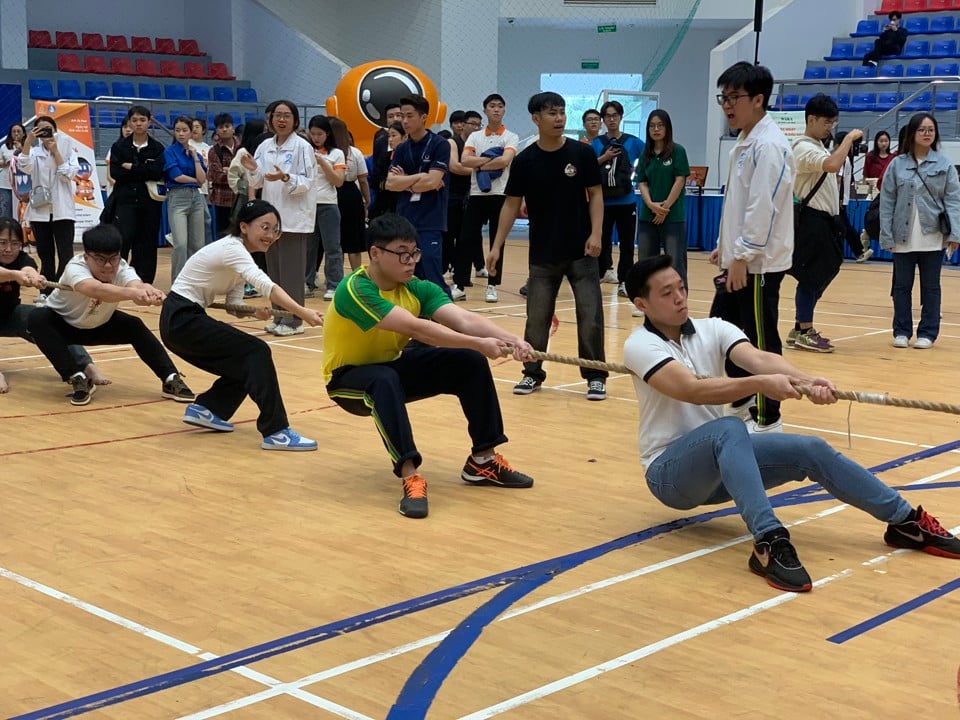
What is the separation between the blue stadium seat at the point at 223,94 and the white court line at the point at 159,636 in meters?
18.8

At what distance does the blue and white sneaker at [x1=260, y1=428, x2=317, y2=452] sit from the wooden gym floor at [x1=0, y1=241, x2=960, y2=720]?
81 mm

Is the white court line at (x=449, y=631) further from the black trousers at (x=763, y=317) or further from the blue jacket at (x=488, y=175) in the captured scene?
the blue jacket at (x=488, y=175)

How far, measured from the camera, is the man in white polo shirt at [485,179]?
440 inches

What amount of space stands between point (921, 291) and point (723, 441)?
5356mm

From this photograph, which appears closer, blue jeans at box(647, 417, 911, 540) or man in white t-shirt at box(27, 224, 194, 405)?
blue jeans at box(647, 417, 911, 540)

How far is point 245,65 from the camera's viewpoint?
22.9 m

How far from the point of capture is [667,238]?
9633 mm

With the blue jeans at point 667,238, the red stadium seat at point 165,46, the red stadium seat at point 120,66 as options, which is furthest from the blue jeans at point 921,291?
the red stadium seat at point 165,46

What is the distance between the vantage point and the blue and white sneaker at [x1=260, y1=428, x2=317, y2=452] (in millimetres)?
5762

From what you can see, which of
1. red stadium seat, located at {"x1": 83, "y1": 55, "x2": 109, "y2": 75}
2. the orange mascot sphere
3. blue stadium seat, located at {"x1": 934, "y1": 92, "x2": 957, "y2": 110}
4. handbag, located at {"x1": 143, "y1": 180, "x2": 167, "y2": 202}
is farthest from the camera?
red stadium seat, located at {"x1": 83, "y1": 55, "x2": 109, "y2": 75}

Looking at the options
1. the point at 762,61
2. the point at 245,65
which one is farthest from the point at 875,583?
the point at 245,65

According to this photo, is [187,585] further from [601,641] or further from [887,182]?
[887,182]

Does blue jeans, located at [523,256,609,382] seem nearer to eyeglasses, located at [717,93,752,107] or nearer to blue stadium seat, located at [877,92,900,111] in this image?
A: eyeglasses, located at [717,93,752,107]

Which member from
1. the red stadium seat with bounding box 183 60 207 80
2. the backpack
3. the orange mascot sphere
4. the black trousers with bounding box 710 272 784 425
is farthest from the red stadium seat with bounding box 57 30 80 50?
the black trousers with bounding box 710 272 784 425
